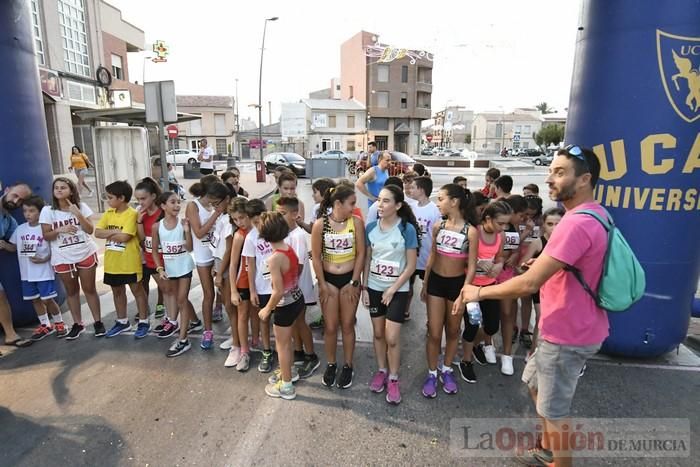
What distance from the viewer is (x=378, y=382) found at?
137 inches

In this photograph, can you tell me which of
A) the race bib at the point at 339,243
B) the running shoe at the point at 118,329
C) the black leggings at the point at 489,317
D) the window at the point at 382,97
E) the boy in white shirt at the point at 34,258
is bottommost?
the running shoe at the point at 118,329

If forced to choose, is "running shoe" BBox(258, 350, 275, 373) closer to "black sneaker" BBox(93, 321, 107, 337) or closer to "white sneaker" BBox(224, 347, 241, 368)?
"white sneaker" BBox(224, 347, 241, 368)

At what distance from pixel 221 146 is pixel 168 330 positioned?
190 ft

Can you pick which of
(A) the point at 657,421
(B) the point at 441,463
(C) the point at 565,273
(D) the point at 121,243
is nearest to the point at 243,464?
(B) the point at 441,463

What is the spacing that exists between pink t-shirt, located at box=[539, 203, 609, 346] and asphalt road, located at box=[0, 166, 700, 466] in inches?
42.5

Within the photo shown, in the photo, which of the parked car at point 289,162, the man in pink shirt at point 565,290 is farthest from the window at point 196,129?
the man in pink shirt at point 565,290

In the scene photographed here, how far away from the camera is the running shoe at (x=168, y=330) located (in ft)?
14.6

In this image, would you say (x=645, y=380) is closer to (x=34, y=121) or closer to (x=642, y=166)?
(x=642, y=166)

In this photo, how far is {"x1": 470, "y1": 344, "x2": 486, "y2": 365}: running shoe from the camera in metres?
4.00

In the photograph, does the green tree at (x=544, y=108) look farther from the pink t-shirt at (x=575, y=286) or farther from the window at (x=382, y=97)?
the pink t-shirt at (x=575, y=286)

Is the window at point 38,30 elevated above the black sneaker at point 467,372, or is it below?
above

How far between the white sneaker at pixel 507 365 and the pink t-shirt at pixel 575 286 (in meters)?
1.55

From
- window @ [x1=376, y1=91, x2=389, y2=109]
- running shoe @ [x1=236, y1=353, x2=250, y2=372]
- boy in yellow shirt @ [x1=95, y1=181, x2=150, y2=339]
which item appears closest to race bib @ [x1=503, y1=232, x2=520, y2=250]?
running shoe @ [x1=236, y1=353, x2=250, y2=372]

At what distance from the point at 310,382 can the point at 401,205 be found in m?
1.71
